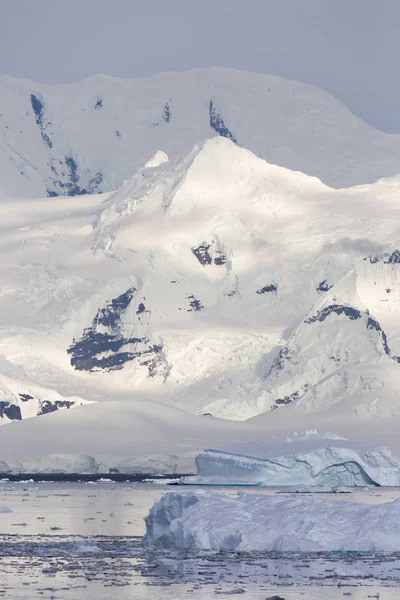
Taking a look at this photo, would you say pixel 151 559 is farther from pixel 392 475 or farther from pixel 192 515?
pixel 392 475

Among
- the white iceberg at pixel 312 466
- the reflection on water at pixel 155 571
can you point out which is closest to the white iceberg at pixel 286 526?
the reflection on water at pixel 155 571

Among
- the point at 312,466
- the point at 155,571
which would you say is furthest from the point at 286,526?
the point at 312,466

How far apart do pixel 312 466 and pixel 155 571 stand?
75.8 m

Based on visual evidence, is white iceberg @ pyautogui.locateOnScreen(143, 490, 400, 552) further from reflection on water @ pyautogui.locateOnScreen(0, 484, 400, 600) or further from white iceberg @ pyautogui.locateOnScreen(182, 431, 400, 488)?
white iceberg @ pyautogui.locateOnScreen(182, 431, 400, 488)

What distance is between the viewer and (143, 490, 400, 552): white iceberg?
63.0 meters

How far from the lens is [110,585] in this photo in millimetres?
54125

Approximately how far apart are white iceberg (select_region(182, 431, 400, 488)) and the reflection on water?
182 ft

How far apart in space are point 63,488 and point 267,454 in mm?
19429

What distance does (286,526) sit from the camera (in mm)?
64062

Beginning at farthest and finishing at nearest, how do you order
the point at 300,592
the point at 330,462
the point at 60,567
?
the point at 330,462 < the point at 60,567 < the point at 300,592

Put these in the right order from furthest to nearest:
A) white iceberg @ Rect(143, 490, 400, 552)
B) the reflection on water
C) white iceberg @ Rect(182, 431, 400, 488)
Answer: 1. white iceberg @ Rect(182, 431, 400, 488)
2. white iceberg @ Rect(143, 490, 400, 552)
3. the reflection on water

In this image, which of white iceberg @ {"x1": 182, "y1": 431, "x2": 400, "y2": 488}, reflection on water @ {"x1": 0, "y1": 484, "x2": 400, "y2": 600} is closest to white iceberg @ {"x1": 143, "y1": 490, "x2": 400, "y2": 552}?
reflection on water @ {"x1": 0, "y1": 484, "x2": 400, "y2": 600}

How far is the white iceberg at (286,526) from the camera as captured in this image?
63000 mm

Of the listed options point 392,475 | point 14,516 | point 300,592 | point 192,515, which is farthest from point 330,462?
point 300,592
